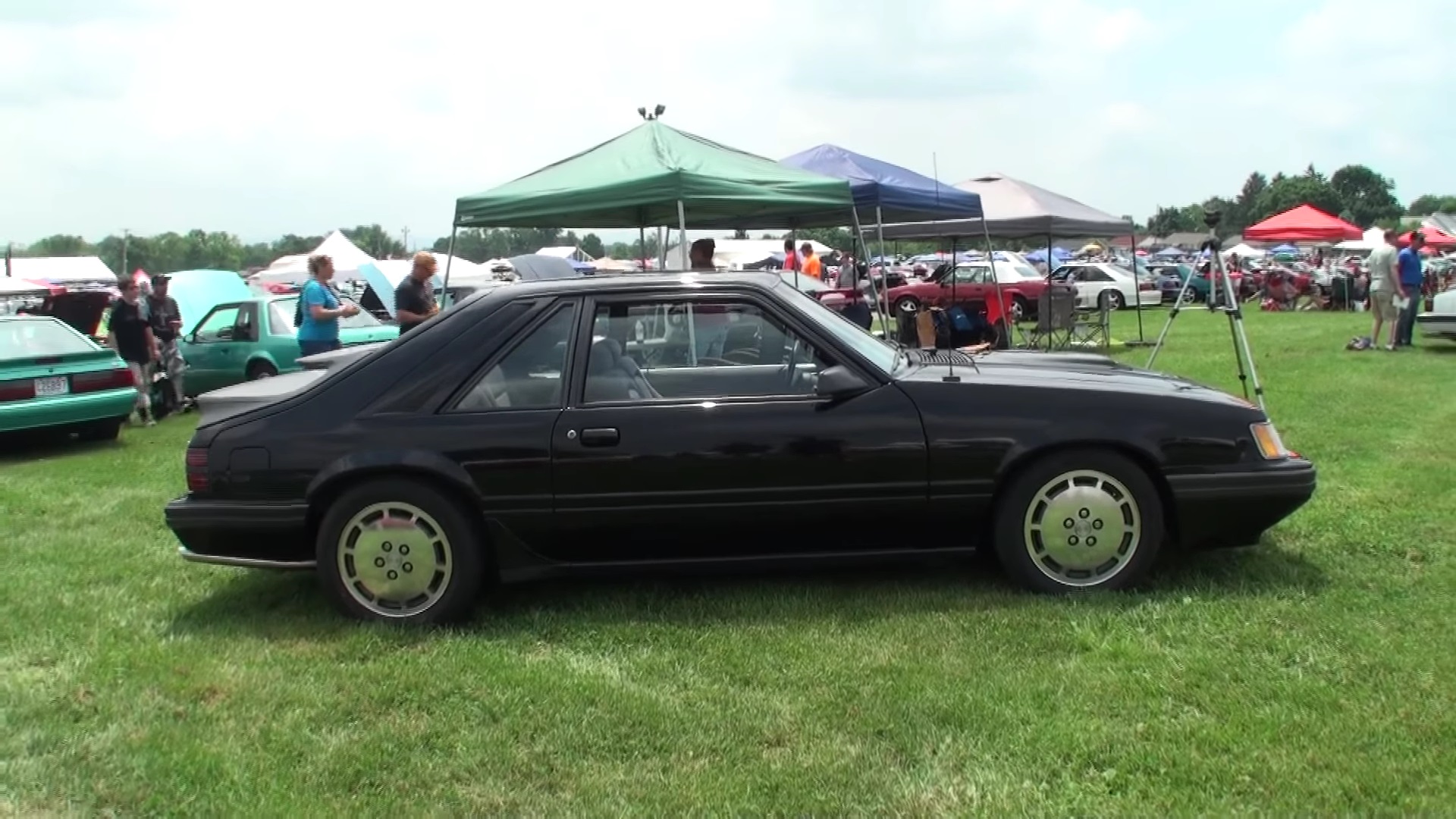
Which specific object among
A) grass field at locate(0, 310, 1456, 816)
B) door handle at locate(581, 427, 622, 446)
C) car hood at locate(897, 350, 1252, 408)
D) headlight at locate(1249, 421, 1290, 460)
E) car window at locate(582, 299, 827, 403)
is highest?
car window at locate(582, 299, 827, 403)

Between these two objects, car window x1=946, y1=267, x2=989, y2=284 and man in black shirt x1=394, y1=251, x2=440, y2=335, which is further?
car window x1=946, y1=267, x2=989, y2=284

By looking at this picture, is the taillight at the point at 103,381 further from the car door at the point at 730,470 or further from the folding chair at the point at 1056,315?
the folding chair at the point at 1056,315

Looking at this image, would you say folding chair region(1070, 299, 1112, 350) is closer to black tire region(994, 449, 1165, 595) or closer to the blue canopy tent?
the blue canopy tent

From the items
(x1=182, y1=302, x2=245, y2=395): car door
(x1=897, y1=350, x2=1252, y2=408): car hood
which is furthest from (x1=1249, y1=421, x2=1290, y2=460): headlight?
(x1=182, y1=302, x2=245, y2=395): car door

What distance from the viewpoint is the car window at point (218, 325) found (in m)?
12.5

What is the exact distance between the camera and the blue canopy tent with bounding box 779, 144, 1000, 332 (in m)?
11.1

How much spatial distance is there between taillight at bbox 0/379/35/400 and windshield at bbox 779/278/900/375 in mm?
7695

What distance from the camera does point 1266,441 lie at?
14.2 ft

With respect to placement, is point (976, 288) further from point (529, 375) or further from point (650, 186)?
point (529, 375)

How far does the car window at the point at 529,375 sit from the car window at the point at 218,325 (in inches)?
367

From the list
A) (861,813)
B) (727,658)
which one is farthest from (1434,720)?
(727,658)

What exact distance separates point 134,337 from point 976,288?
12564 mm

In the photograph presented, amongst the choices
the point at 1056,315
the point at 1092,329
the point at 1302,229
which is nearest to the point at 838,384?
the point at 1056,315

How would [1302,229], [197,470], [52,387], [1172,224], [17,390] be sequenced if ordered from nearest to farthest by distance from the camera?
[197,470]
[17,390]
[52,387]
[1302,229]
[1172,224]
